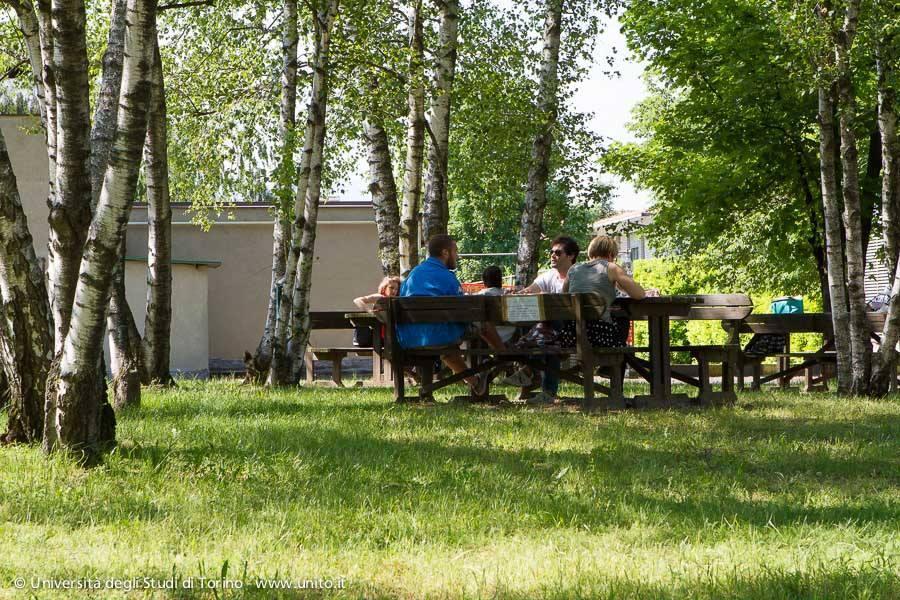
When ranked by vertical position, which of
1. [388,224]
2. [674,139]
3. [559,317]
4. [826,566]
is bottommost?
[826,566]

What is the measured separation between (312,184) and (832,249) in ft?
19.2

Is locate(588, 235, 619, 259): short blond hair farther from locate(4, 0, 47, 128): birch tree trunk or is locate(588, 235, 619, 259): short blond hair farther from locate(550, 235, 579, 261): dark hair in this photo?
locate(4, 0, 47, 128): birch tree trunk

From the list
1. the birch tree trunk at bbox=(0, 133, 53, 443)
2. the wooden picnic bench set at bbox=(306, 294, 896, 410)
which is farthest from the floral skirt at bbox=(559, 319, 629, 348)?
the birch tree trunk at bbox=(0, 133, 53, 443)

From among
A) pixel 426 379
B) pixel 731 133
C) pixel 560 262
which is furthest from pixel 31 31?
pixel 731 133

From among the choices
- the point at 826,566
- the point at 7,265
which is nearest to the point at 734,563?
the point at 826,566

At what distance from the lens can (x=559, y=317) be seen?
394 inches

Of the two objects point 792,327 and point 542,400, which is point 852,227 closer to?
point 792,327

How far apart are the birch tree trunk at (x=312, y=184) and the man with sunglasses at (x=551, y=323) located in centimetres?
273

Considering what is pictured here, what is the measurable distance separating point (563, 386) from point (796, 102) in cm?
963

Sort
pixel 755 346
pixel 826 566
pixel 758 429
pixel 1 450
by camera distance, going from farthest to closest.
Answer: pixel 755 346
pixel 758 429
pixel 1 450
pixel 826 566

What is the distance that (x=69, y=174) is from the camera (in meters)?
6.98

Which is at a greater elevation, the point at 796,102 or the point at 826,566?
the point at 796,102

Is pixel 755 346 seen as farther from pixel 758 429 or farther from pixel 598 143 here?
pixel 598 143

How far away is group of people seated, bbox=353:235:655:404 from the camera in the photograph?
10312 mm
